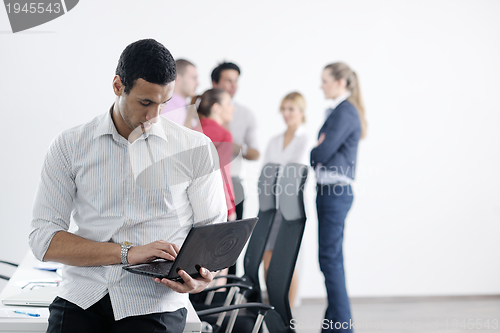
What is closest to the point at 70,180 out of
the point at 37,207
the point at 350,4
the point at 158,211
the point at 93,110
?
the point at 37,207

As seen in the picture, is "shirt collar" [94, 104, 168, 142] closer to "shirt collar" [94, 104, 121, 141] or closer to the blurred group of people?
"shirt collar" [94, 104, 121, 141]

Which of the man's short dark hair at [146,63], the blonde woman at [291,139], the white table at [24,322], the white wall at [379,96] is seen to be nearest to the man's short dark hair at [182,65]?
the white wall at [379,96]

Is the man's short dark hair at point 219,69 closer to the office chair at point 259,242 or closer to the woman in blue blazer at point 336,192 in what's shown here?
the woman in blue blazer at point 336,192

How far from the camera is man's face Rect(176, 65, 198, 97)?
3398 millimetres

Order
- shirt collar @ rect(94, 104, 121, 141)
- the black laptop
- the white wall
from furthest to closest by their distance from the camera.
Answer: the white wall → shirt collar @ rect(94, 104, 121, 141) → the black laptop

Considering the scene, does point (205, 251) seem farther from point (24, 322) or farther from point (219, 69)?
point (219, 69)

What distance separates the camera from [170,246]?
4.05 feet

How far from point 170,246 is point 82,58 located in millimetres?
2726

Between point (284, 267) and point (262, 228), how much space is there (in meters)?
0.42

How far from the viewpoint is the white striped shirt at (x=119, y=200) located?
127 cm

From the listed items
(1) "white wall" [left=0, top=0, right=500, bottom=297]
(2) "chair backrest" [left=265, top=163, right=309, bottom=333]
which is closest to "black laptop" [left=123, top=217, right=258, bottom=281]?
(2) "chair backrest" [left=265, top=163, right=309, bottom=333]

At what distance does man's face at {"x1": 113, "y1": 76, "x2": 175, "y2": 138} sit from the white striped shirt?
0.03 meters

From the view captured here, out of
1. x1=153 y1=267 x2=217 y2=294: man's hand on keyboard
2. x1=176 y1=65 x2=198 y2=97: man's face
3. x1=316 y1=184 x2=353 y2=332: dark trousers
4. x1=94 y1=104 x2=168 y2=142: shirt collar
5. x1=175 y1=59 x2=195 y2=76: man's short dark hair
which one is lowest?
x1=316 y1=184 x2=353 y2=332: dark trousers

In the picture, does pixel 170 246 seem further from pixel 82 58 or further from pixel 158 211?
pixel 82 58
